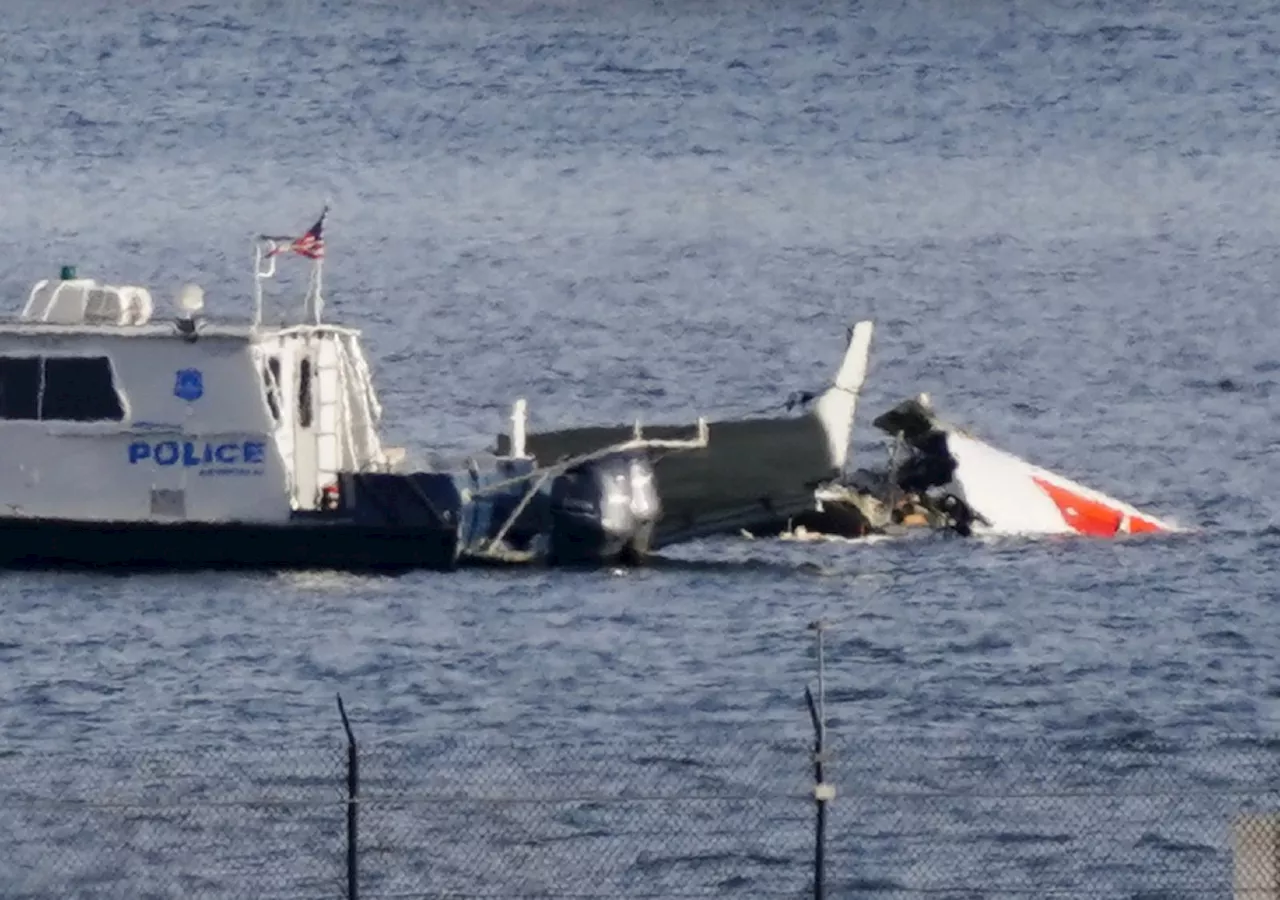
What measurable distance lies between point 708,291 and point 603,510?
112ft

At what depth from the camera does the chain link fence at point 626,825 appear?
971 inches

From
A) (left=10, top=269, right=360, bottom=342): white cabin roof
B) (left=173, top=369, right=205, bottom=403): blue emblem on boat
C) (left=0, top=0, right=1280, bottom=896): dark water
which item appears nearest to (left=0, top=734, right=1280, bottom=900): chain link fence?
(left=0, top=0, right=1280, bottom=896): dark water

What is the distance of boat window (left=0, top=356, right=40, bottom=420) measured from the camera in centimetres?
3438

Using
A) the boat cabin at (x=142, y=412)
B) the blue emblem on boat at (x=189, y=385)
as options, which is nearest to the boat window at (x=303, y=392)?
the boat cabin at (x=142, y=412)

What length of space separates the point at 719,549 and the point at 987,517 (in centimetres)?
301

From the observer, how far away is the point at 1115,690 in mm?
32750

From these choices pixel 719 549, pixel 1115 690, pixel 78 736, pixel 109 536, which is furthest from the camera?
pixel 719 549

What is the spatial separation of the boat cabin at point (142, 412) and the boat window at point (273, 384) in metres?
0.02

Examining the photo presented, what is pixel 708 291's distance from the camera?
70.1 m

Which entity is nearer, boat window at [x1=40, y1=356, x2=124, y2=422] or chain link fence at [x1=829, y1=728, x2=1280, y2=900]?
chain link fence at [x1=829, y1=728, x2=1280, y2=900]

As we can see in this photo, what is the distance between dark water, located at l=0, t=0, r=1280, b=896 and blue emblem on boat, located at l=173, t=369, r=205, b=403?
2.04 metres

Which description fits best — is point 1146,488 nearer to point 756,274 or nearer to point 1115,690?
point 1115,690

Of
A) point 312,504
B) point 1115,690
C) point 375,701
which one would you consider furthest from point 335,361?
point 1115,690

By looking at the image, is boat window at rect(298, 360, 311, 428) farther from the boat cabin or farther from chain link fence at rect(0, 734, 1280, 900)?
chain link fence at rect(0, 734, 1280, 900)
